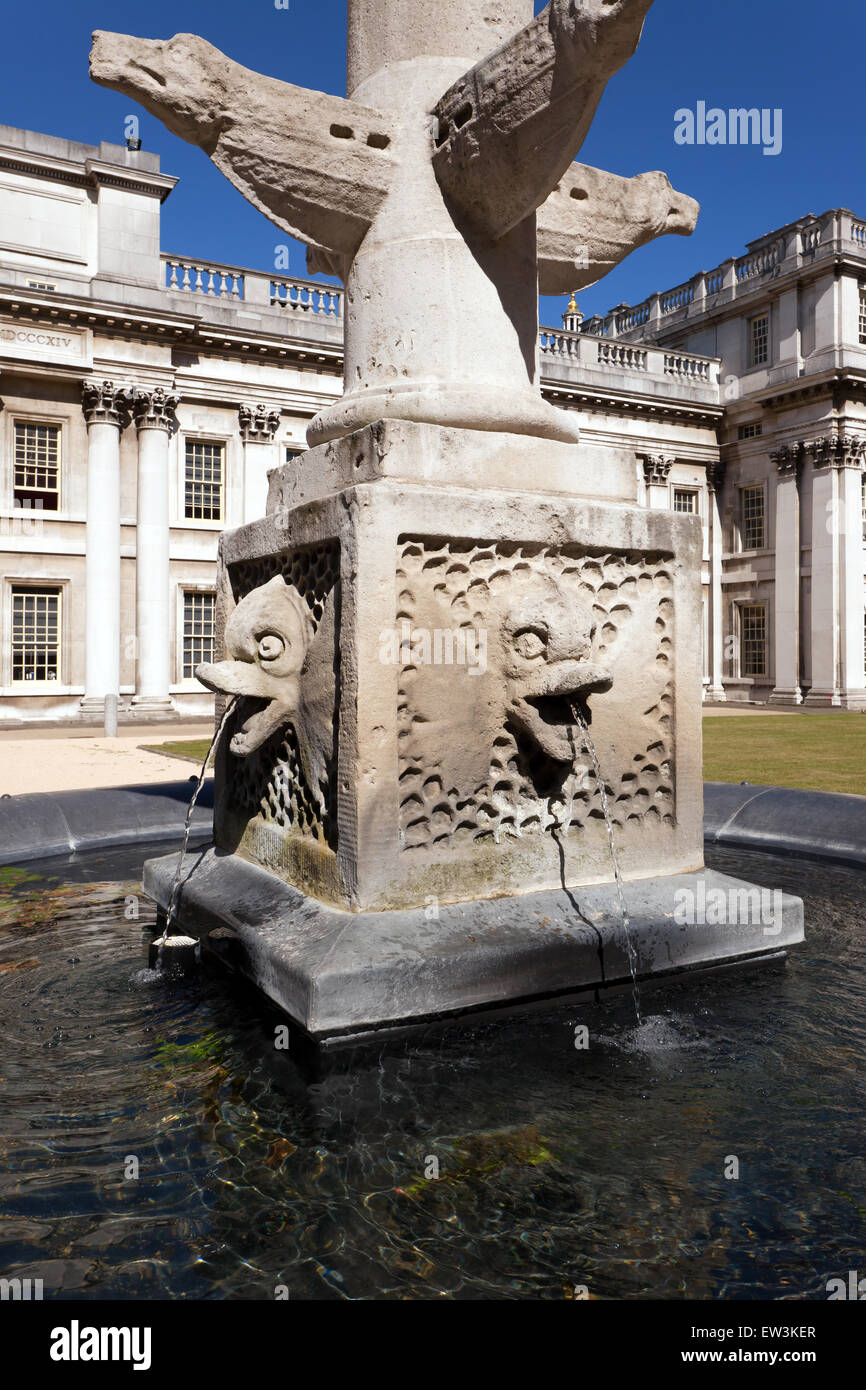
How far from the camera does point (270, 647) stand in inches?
147

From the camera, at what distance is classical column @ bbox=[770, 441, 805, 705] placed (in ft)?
107

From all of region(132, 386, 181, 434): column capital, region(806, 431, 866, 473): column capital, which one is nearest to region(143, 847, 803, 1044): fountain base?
region(132, 386, 181, 434): column capital

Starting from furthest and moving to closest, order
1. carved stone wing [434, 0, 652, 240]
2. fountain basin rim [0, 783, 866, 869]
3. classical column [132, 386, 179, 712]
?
classical column [132, 386, 179, 712]
fountain basin rim [0, 783, 866, 869]
carved stone wing [434, 0, 652, 240]

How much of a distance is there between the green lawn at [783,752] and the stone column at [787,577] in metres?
10.3

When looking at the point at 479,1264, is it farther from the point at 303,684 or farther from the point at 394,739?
the point at 303,684

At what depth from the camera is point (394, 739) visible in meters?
3.30

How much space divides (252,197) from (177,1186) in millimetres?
3616

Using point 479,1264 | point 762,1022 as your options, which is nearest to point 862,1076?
point 762,1022

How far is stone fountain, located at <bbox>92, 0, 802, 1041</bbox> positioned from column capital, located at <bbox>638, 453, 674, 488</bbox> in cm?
3122

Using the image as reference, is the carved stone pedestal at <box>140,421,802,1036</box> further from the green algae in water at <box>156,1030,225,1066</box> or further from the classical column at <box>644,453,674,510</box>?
the classical column at <box>644,453,674,510</box>

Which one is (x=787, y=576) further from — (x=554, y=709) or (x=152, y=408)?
(x=554, y=709)

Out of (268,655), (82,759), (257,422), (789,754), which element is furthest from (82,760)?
(257,422)

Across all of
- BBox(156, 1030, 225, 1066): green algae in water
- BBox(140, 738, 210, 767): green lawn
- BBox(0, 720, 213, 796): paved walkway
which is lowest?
BBox(156, 1030, 225, 1066): green algae in water

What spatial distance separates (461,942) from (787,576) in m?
32.7
